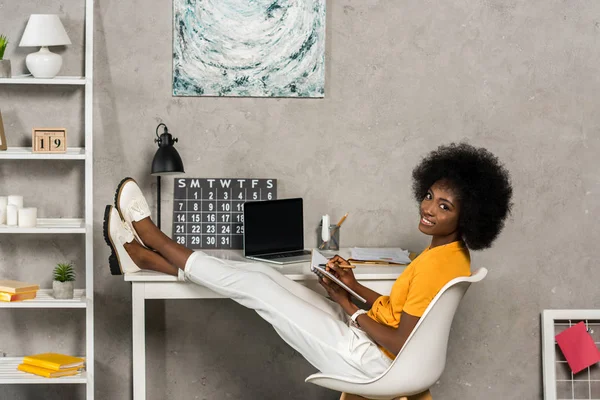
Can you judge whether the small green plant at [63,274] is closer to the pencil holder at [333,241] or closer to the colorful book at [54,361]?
the colorful book at [54,361]

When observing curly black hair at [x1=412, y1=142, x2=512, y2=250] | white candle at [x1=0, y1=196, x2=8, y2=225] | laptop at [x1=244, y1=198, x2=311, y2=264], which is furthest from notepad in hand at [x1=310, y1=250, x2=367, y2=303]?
white candle at [x1=0, y1=196, x2=8, y2=225]

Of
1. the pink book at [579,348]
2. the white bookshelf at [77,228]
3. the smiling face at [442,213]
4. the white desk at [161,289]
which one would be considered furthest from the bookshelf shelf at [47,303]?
the pink book at [579,348]

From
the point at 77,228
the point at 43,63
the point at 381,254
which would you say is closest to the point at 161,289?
the point at 77,228

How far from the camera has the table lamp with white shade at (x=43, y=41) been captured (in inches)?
111

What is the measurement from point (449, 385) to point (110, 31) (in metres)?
2.23

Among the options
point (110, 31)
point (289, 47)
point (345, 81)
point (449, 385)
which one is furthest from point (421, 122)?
point (110, 31)

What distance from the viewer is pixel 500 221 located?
2344mm

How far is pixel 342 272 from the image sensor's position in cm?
251

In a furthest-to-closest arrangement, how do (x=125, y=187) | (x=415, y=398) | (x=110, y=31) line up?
(x=110, y=31) → (x=125, y=187) → (x=415, y=398)

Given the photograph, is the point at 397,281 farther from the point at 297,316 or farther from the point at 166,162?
the point at 166,162

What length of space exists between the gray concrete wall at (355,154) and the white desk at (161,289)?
0.50 metres

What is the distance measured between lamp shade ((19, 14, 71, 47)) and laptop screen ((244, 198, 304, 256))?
1.03 metres

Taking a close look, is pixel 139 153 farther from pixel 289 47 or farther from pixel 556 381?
pixel 556 381

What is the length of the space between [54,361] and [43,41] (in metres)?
1.31
